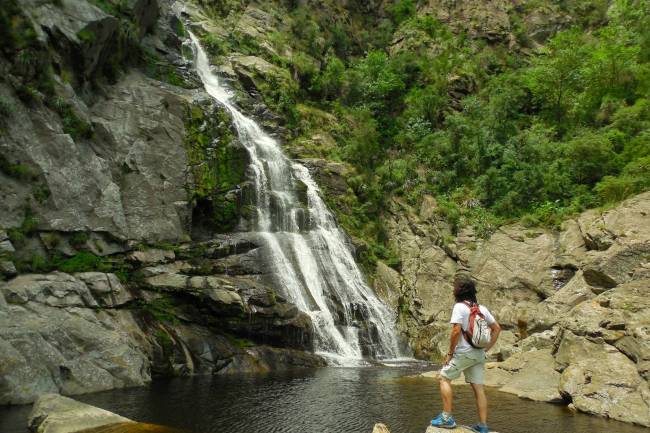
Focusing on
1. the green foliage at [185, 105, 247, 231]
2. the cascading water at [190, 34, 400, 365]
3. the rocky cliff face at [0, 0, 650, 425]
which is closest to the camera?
the rocky cliff face at [0, 0, 650, 425]

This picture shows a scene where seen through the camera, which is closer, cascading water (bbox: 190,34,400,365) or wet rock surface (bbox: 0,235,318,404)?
wet rock surface (bbox: 0,235,318,404)

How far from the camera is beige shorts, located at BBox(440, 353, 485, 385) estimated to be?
23.2 ft

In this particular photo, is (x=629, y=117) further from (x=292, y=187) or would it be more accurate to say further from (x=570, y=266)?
(x=292, y=187)

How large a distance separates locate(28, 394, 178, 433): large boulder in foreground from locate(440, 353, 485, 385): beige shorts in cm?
529

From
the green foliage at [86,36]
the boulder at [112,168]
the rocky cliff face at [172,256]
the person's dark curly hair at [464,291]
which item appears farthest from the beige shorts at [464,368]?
the green foliage at [86,36]

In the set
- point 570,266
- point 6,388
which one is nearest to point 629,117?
point 570,266

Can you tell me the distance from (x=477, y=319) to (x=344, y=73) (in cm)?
3609

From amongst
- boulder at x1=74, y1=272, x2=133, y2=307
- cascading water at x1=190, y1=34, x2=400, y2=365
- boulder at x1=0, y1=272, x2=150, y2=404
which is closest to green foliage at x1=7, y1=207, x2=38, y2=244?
boulder at x1=0, y1=272, x2=150, y2=404

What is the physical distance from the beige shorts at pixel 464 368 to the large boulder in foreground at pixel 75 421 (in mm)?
5291

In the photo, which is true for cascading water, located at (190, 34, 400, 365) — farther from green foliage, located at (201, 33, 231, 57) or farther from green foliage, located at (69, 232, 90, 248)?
green foliage, located at (201, 33, 231, 57)

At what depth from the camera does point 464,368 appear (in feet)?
23.5

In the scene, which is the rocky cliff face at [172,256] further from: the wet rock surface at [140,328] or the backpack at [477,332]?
the backpack at [477,332]

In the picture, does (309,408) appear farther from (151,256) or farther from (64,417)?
(151,256)

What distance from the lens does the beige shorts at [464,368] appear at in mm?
7059
